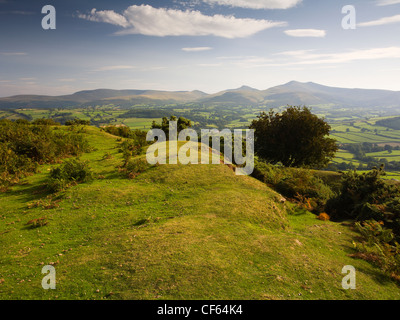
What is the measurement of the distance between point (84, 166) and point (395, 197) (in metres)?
26.5

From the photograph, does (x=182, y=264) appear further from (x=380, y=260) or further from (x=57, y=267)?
(x=380, y=260)

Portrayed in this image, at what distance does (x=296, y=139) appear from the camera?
32719mm

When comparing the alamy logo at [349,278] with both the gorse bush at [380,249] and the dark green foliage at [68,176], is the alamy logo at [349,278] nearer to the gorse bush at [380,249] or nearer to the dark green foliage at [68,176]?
the gorse bush at [380,249]

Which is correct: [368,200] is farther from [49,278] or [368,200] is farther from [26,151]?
→ [26,151]

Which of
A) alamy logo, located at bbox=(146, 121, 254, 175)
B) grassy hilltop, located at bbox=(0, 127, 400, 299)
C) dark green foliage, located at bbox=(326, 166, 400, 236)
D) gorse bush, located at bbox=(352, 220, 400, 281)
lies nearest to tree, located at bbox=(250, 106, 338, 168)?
alamy logo, located at bbox=(146, 121, 254, 175)

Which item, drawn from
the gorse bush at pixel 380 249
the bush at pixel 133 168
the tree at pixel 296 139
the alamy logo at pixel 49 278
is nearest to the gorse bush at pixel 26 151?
the bush at pixel 133 168

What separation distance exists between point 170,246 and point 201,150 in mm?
20050

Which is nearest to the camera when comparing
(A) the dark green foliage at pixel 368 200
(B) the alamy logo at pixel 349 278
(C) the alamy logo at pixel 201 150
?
(B) the alamy logo at pixel 349 278

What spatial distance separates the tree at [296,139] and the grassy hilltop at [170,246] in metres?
16.8

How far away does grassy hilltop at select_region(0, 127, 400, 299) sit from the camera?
8.17 metres

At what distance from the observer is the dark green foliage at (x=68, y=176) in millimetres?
16547

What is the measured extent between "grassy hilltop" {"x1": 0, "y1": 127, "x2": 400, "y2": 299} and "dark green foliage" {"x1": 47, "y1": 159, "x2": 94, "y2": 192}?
78cm

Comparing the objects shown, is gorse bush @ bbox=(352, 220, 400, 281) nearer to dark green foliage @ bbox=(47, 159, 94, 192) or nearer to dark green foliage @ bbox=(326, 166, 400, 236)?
dark green foliage @ bbox=(326, 166, 400, 236)

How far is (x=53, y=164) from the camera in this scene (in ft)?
77.9
